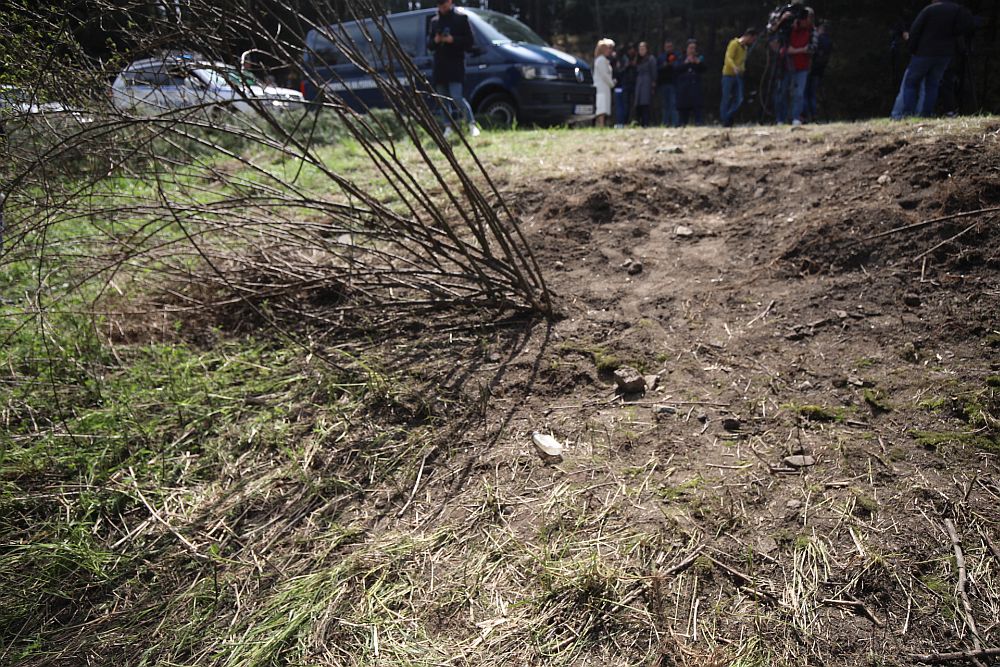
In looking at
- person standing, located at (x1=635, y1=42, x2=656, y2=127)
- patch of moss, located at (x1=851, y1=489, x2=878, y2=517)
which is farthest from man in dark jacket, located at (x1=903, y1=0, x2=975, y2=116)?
patch of moss, located at (x1=851, y1=489, x2=878, y2=517)

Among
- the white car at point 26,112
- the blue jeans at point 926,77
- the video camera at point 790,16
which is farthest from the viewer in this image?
the video camera at point 790,16

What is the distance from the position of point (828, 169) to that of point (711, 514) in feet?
8.59

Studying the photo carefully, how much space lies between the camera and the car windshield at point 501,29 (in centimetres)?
838

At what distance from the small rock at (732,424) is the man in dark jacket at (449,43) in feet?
17.7

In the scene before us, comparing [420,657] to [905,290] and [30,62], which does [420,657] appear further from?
[30,62]

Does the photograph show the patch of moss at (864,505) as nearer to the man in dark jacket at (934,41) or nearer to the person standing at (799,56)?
the man in dark jacket at (934,41)

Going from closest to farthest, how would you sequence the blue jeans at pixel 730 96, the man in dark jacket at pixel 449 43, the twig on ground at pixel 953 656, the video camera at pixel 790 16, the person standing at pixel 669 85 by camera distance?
the twig on ground at pixel 953 656
the man in dark jacket at pixel 449 43
the video camera at pixel 790 16
the blue jeans at pixel 730 96
the person standing at pixel 669 85

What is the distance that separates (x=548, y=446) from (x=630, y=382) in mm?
423

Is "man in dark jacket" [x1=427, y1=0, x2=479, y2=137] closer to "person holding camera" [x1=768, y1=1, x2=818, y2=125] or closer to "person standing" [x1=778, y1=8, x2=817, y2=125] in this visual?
"person holding camera" [x1=768, y1=1, x2=818, y2=125]

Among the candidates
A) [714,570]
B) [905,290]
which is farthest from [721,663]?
[905,290]

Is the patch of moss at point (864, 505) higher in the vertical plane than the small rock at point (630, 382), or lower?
lower

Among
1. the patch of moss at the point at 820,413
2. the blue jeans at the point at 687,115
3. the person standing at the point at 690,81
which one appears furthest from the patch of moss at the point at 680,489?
the blue jeans at the point at 687,115

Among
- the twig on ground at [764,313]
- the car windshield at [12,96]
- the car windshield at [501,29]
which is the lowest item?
the twig on ground at [764,313]

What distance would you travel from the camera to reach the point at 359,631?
58.9 inches
